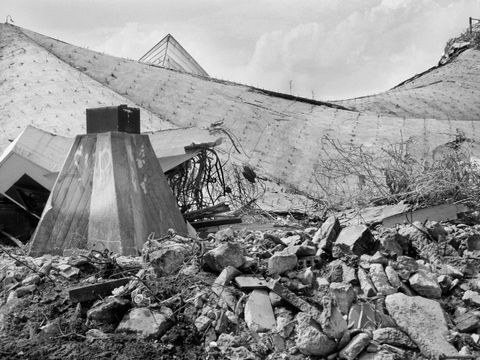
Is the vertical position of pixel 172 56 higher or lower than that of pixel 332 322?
higher

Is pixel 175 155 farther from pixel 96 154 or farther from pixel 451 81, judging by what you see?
pixel 451 81

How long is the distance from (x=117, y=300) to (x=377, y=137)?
1490cm

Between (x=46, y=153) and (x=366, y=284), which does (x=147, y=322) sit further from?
(x=46, y=153)

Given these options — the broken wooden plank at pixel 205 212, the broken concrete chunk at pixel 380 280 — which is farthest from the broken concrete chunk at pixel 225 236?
the broken wooden plank at pixel 205 212

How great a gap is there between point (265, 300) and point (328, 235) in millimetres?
756

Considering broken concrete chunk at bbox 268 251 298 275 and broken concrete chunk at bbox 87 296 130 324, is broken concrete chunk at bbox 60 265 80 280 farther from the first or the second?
broken concrete chunk at bbox 268 251 298 275

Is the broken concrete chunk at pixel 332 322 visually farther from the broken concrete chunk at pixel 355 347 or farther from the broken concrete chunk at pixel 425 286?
the broken concrete chunk at pixel 425 286

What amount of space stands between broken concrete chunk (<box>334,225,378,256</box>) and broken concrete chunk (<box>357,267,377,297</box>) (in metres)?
0.23

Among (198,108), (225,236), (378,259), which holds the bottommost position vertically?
(378,259)

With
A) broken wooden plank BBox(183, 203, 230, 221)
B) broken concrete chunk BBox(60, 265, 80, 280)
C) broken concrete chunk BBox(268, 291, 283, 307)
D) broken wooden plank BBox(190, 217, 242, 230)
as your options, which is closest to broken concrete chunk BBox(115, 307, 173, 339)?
broken concrete chunk BBox(268, 291, 283, 307)

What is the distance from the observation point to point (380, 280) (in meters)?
3.22

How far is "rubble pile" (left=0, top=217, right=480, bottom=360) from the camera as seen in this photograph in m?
2.89

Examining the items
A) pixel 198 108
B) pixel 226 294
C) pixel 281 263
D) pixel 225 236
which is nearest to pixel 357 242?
pixel 281 263

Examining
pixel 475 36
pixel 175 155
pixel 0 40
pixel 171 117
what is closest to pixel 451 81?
pixel 475 36
